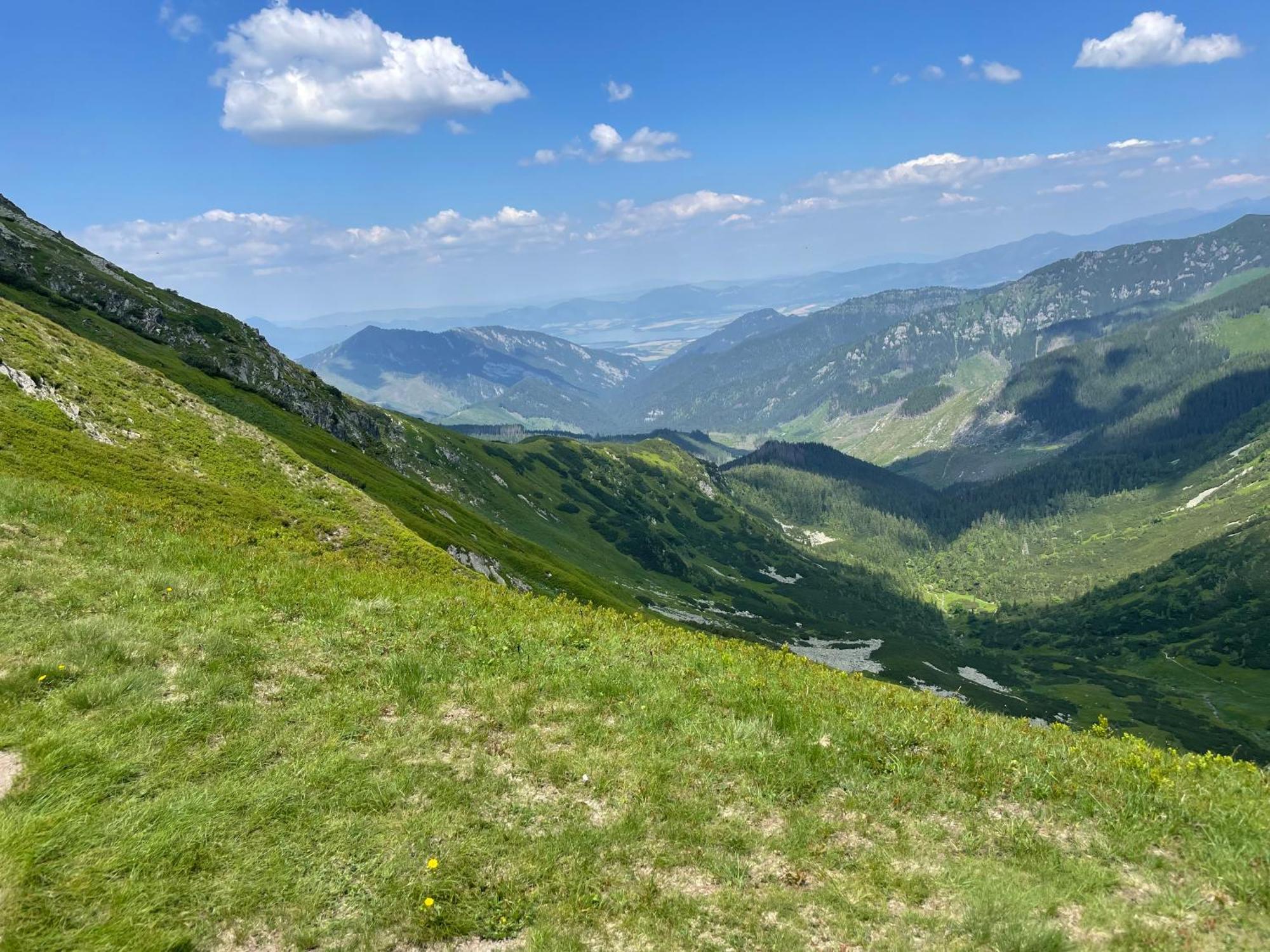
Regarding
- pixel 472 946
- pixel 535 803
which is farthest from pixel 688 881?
pixel 472 946

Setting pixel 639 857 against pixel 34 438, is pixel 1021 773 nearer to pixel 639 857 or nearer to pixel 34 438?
pixel 639 857

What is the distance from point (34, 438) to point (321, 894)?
4353 centimetres

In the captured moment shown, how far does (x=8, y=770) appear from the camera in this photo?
10250 millimetres

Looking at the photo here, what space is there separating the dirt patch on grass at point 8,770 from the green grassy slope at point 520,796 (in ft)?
0.16

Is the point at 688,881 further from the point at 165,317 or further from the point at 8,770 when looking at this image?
the point at 165,317

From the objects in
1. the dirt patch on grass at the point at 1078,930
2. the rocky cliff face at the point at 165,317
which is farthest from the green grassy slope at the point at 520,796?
the rocky cliff face at the point at 165,317

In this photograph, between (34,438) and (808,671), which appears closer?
(808,671)

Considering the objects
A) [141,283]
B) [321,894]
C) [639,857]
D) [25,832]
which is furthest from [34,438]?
[141,283]

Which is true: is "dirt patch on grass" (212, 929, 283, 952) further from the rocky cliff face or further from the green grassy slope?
the rocky cliff face

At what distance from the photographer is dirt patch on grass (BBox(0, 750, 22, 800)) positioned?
981 centimetres

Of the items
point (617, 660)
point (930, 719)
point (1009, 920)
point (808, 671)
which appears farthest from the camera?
point (808, 671)

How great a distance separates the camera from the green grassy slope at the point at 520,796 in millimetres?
8695

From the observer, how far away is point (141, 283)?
442 feet

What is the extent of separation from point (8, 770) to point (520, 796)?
26.4 feet
